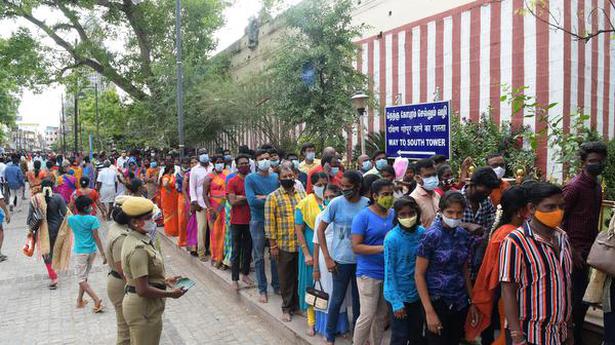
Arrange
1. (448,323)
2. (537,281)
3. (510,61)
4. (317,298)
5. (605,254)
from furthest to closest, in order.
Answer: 1. (510,61)
2. (317,298)
3. (448,323)
4. (605,254)
5. (537,281)

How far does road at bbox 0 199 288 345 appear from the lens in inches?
219

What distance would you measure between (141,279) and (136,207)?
0.54 metres

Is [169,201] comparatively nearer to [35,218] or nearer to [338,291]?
[35,218]

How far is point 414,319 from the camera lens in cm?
367

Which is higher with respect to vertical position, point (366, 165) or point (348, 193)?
point (366, 165)

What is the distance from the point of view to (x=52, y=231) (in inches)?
298

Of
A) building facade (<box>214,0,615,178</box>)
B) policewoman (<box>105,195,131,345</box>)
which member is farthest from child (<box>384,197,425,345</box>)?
building facade (<box>214,0,615,178</box>)

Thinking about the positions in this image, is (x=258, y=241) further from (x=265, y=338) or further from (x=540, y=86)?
(x=540, y=86)

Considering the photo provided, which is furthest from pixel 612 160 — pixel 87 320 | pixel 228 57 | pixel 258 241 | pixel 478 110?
pixel 228 57

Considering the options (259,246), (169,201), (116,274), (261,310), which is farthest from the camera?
(169,201)

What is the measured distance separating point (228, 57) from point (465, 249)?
23594mm

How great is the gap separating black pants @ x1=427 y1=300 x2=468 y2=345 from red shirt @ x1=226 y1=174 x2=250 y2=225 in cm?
358

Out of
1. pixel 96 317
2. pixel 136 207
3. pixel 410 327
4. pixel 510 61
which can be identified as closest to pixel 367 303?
pixel 410 327

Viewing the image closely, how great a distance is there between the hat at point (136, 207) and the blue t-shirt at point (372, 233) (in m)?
1.67
